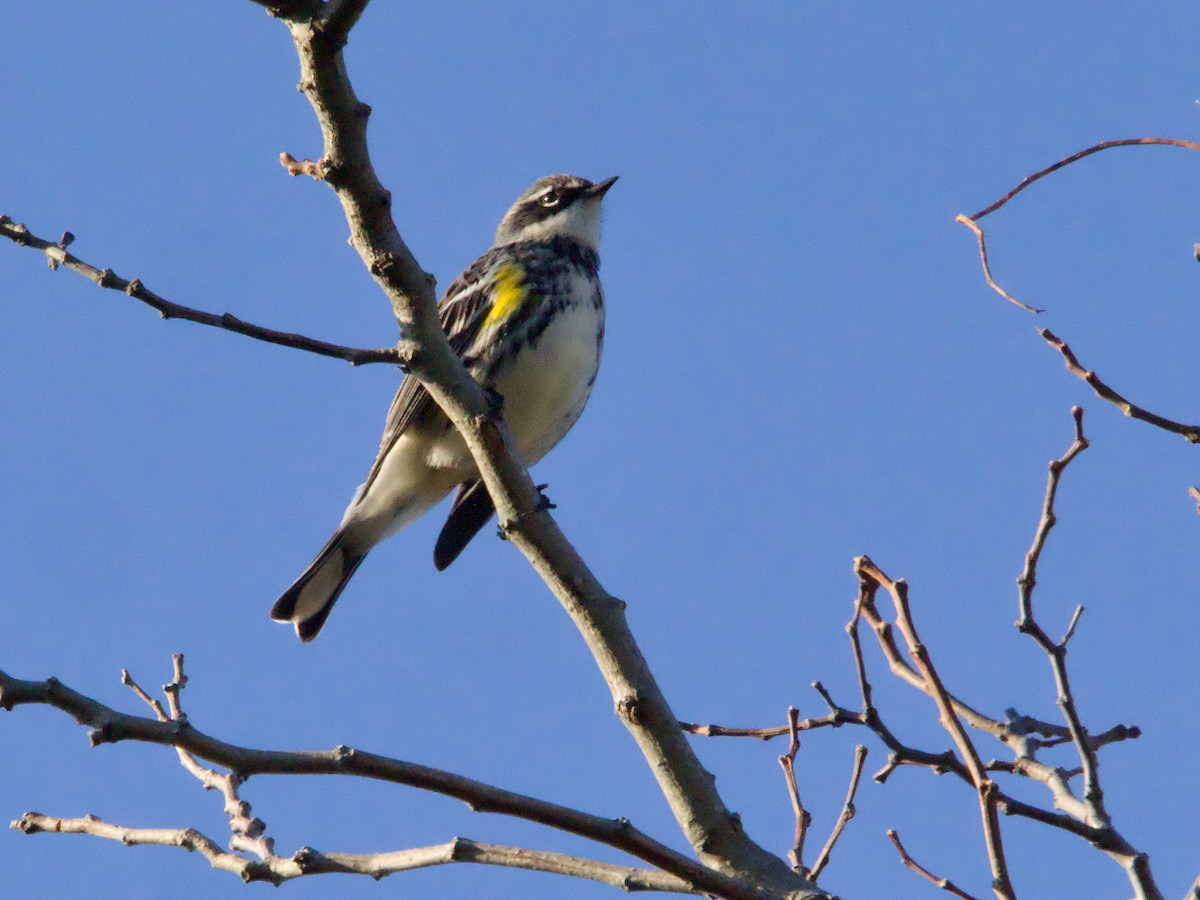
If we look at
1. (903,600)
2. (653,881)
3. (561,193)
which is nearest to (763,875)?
(653,881)

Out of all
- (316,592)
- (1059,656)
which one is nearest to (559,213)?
(316,592)

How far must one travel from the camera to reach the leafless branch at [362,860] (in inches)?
93.5

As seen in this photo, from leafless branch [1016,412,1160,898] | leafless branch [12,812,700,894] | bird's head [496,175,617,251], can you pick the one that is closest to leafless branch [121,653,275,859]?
leafless branch [12,812,700,894]

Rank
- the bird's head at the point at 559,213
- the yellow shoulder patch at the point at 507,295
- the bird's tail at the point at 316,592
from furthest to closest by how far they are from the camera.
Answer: the bird's head at the point at 559,213 → the bird's tail at the point at 316,592 → the yellow shoulder patch at the point at 507,295

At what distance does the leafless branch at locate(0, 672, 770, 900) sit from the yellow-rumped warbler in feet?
12.8

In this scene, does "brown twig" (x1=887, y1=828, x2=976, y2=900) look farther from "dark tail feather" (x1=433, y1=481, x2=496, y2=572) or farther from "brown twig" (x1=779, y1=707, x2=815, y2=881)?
"dark tail feather" (x1=433, y1=481, x2=496, y2=572)

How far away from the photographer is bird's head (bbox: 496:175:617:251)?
284 inches

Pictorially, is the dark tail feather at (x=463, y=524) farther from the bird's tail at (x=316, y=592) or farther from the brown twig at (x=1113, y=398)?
the brown twig at (x=1113, y=398)

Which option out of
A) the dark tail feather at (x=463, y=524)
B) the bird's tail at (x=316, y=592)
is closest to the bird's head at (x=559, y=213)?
the dark tail feather at (x=463, y=524)

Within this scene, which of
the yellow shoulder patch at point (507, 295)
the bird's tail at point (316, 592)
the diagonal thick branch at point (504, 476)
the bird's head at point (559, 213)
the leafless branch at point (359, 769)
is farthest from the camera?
the bird's head at point (559, 213)

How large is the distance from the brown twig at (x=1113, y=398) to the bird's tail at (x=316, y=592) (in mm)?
4413

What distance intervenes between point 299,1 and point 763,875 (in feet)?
6.64

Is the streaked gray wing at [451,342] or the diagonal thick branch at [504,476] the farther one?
the streaked gray wing at [451,342]

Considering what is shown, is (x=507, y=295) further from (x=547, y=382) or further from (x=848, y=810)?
(x=848, y=810)
